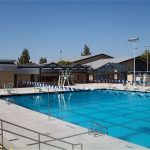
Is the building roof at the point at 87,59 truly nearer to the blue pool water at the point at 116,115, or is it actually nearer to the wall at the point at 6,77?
the wall at the point at 6,77

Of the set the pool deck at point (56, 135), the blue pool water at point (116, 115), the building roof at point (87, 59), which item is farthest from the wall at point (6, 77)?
the building roof at point (87, 59)

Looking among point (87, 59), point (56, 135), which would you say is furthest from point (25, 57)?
point (56, 135)

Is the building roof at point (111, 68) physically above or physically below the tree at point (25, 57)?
below

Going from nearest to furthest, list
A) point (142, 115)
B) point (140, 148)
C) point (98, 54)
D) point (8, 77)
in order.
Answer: point (140, 148) < point (142, 115) < point (8, 77) < point (98, 54)

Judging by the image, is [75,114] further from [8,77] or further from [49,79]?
[49,79]

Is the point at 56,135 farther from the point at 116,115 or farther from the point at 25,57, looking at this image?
the point at 25,57

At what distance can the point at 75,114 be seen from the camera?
19.1 metres

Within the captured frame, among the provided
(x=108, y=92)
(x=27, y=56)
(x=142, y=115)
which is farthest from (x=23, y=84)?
(x=27, y=56)

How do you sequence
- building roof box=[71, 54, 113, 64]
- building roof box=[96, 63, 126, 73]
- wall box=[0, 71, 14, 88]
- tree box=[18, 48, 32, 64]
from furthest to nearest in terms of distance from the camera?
tree box=[18, 48, 32, 64], building roof box=[71, 54, 113, 64], building roof box=[96, 63, 126, 73], wall box=[0, 71, 14, 88]

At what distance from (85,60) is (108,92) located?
31.9 m

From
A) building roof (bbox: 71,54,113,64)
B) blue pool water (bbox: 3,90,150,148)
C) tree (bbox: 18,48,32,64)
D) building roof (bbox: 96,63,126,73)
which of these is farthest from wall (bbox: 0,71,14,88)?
tree (bbox: 18,48,32,64)

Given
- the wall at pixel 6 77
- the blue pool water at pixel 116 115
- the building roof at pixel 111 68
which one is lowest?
the blue pool water at pixel 116 115

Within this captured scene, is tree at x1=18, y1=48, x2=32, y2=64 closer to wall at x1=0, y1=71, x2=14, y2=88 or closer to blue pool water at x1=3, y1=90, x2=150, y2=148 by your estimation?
wall at x1=0, y1=71, x2=14, y2=88

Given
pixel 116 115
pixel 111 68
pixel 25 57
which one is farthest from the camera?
pixel 25 57
